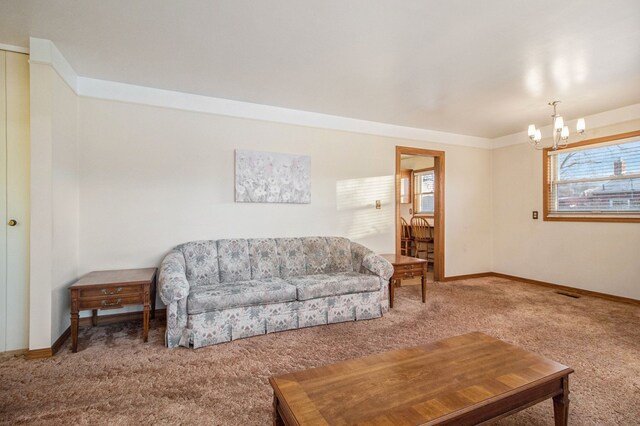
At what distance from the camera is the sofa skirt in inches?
105

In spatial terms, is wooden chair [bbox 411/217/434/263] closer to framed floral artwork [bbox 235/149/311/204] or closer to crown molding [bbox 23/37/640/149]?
crown molding [bbox 23/37/640/149]

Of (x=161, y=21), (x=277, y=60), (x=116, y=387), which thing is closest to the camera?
(x=116, y=387)

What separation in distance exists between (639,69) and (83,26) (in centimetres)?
486

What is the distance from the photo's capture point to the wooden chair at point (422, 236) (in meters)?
6.22

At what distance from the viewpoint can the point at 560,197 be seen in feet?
15.7

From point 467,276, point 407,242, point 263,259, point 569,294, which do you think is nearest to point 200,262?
point 263,259

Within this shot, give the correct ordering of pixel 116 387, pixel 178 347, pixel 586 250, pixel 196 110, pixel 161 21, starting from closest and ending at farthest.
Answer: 1. pixel 116 387
2. pixel 161 21
3. pixel 178 347
4. pixel 196 110
5. pixel 586 250

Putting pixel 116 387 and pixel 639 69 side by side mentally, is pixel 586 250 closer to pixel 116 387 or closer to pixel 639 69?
pixel 639 69

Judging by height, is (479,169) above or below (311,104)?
below

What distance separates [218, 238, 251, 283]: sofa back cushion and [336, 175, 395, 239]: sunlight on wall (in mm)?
1491

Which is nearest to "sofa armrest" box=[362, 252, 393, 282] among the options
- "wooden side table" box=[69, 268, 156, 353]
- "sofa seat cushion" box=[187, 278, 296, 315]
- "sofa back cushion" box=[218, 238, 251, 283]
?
"sofa seat cushion" box=[187, 278, 296, 315]

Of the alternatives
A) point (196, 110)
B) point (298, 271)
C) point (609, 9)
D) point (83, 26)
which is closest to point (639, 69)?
point (609, 9)

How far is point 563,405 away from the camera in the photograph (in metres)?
1.54

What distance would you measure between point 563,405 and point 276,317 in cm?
218
